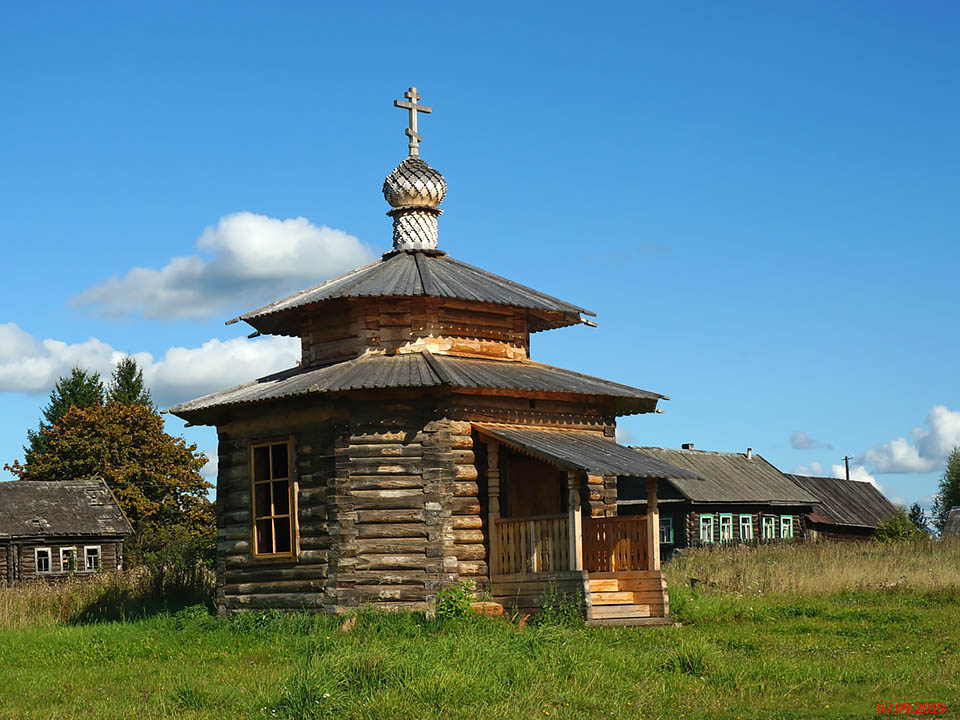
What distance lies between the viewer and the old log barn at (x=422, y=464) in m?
18.4

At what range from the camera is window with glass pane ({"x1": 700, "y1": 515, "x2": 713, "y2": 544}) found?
4509 cm

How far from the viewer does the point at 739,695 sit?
12.5 meters

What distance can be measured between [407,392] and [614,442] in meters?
3.99

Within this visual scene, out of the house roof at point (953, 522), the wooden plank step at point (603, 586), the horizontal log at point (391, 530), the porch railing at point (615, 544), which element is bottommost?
the house roof at point (953, 522)

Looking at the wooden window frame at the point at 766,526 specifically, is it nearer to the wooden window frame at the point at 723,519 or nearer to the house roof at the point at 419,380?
the wooden window frame at the point at 723,519

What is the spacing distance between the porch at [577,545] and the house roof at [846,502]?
106ft

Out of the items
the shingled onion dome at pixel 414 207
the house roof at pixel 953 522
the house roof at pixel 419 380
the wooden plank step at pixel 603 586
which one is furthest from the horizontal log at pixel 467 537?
the house roof at pixel 953 522

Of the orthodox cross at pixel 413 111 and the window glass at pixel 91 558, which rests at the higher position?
the orthodox cross at pixel 413 111

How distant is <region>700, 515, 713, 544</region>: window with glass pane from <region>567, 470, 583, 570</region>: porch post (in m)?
27.9

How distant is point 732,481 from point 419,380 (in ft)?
103

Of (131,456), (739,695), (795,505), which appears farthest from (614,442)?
(131,456)

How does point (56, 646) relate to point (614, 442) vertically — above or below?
below

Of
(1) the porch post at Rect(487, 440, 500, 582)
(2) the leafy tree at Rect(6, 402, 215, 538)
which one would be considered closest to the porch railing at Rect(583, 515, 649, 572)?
(1) the porch post at Rect(487, 440, 500, 582)

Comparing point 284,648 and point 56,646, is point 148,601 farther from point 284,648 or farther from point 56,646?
point 284,648
